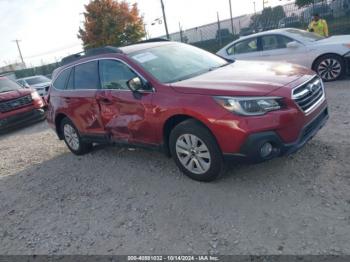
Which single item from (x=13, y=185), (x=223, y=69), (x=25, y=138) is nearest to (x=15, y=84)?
(x=25, y=138)

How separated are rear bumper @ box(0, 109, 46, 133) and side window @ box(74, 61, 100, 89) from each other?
5.19 metres

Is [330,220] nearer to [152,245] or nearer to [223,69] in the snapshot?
[152,245]

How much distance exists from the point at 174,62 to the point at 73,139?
2.65m

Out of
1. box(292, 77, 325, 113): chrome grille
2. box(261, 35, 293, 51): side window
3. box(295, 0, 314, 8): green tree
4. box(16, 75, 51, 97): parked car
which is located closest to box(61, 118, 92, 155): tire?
box(292, 77, 325, 113): chrome grille

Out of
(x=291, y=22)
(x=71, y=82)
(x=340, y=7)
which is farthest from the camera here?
(x=291, y=22)

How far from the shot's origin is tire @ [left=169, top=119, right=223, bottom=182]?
4066mm

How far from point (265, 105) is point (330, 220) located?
4.14ft

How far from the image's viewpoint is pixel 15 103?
1048cm

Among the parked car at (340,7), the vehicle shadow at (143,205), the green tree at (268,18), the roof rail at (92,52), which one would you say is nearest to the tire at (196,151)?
the vehicle shadow at (143,205)

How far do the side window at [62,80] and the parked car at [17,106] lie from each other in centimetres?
435

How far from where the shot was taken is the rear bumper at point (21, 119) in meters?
10.2

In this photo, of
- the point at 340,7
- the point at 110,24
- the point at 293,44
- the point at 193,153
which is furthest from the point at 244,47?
the point at 110,24

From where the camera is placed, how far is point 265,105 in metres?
3.74

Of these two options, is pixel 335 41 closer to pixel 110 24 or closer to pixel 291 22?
pixel 291 22
